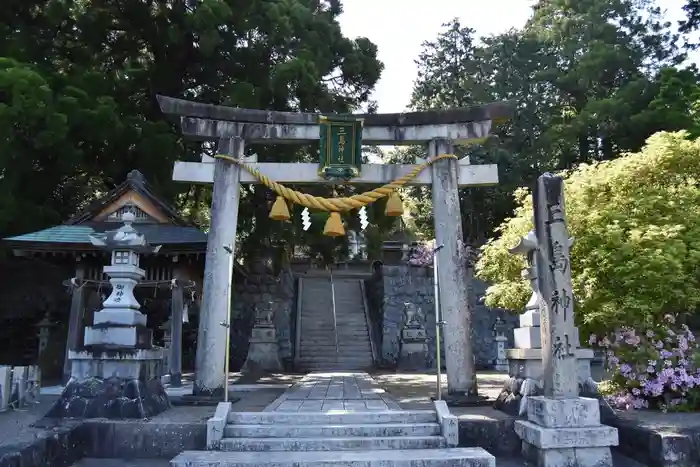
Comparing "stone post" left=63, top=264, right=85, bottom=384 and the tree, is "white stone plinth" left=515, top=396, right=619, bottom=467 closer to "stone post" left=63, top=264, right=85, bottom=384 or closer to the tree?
"stone post" left=63, top=264, right=85, bottom=384

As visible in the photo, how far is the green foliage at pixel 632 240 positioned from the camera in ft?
26.5

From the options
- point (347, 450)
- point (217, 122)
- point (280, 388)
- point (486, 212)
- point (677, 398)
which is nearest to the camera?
point (347, 450)

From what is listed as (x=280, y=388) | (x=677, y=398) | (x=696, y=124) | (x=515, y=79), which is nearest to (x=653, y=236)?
(x=677, y=398)

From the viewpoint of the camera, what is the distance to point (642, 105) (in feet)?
70.4

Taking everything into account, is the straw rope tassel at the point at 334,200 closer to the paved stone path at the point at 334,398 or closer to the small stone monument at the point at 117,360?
the small stone monument at the point at 117,360

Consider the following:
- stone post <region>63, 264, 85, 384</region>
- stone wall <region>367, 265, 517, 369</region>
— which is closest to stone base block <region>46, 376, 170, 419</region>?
stone post <region>63, 264, 85, 384</region>

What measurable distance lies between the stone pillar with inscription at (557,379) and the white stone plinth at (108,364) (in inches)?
185

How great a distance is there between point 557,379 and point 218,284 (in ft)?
16.3

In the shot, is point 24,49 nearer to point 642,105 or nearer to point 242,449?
point 242,449

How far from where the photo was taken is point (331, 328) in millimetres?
19172

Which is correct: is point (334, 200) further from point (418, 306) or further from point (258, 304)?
point (418, 306)

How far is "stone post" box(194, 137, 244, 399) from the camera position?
834 cm

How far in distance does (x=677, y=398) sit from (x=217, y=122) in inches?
311

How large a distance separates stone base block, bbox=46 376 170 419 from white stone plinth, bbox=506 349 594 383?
4.68 m
